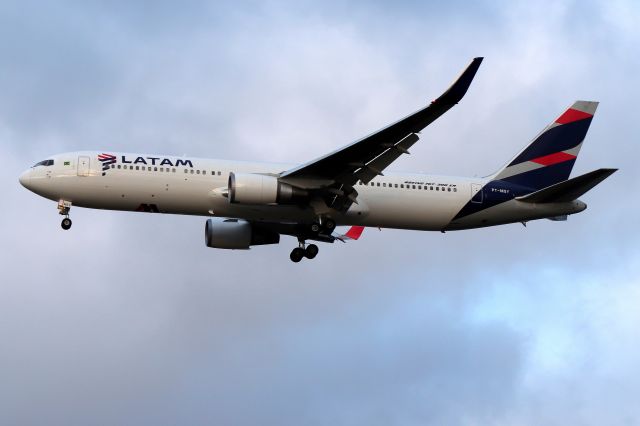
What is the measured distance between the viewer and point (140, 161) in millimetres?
54312

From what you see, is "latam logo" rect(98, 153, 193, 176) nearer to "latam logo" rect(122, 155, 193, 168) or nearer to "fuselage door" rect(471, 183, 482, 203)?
"latam logo" rect(122, 155, 193, 168)

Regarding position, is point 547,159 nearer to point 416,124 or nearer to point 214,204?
point 416,124

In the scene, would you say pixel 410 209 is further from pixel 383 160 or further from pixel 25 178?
pixel 25 178

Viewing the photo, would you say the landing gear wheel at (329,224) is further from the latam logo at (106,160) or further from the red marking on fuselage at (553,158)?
the red marking on fuselage at (553,158)

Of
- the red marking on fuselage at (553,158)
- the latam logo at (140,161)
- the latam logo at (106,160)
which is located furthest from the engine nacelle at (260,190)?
the red marking on fuselage at (553,158)

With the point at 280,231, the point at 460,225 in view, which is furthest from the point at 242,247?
the point at 460,225

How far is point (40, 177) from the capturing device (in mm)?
54500

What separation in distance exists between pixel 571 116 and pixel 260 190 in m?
16.5

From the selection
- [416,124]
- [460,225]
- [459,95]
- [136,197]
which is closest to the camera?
[459,95]

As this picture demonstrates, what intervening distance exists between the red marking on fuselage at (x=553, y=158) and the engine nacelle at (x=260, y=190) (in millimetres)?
12246

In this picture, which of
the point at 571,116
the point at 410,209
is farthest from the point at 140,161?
the point at 571,116

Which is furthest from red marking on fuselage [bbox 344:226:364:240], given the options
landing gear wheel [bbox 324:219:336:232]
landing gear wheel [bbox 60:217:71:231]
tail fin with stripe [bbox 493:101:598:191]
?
landing gear wheel [bbox 60:217:71:231]

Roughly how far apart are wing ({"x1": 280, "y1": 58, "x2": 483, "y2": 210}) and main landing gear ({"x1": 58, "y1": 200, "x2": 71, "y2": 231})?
9163 millimetres

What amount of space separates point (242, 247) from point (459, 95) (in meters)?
17.0
